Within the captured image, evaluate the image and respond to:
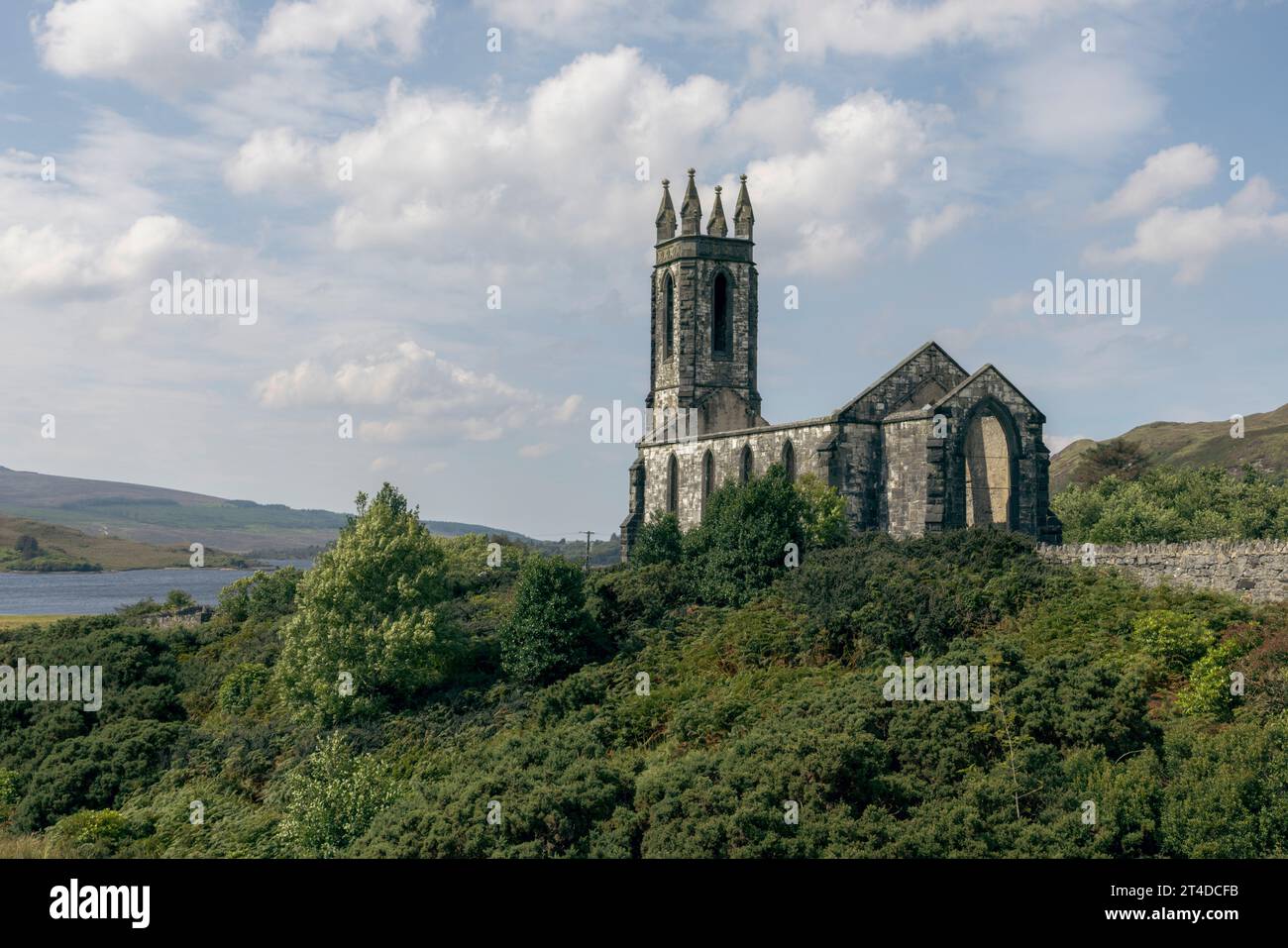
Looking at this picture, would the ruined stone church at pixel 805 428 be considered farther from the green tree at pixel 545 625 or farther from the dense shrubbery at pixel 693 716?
the green tree at pixel 545 625

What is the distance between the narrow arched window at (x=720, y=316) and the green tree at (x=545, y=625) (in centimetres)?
2514

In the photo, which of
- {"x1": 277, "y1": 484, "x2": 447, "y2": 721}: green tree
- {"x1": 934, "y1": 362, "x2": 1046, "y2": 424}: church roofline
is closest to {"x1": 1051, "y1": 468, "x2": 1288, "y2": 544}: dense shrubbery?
{"x1": 934, "y1": 362, "x2": 1046, "y2": 424}: church roofline

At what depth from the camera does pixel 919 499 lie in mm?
45531

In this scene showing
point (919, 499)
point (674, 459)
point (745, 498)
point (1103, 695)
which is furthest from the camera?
point (674, 459)

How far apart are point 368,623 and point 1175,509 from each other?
3900 cm

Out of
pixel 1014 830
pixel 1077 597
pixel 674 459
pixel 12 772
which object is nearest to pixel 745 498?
pixel 1077 597

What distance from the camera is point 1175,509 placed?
57438 millimetres

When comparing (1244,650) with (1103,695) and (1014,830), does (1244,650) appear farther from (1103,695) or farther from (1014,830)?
(1014,830)

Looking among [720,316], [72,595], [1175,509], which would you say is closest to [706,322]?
[720,316]

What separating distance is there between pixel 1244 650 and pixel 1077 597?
6029 millimetres

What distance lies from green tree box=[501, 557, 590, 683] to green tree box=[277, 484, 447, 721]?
2.63 meters

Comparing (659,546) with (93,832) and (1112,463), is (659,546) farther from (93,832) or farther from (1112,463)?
(1112,463)

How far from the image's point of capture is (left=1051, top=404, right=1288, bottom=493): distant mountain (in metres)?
132

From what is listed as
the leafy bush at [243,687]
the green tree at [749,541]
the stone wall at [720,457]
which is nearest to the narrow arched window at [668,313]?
the stone wall at [720,457]
